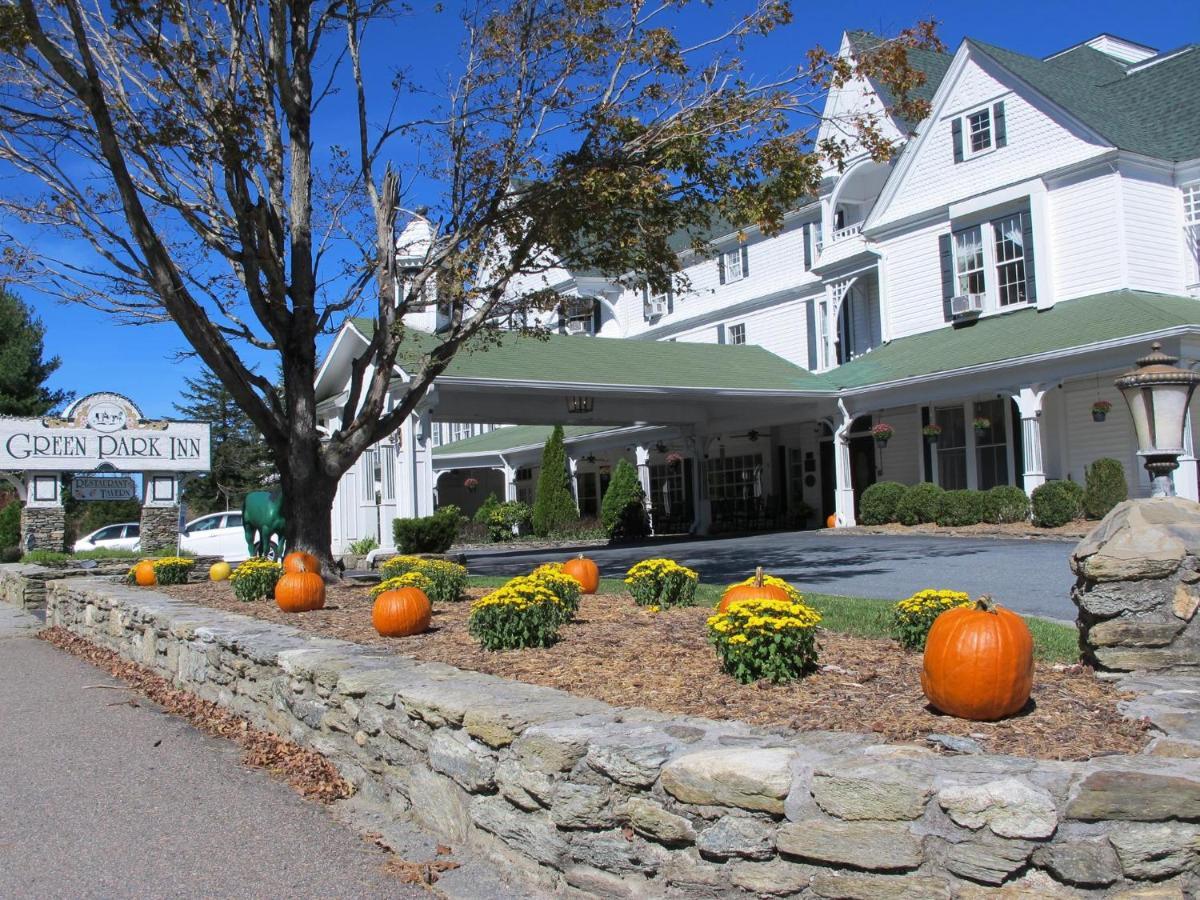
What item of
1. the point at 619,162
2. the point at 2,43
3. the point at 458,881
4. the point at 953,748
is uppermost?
the point at 2,43

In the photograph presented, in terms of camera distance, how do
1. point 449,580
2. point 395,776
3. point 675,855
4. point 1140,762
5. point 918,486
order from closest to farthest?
point 1140,762, point 675,855, point 395,776, point 449,580, point 918,486

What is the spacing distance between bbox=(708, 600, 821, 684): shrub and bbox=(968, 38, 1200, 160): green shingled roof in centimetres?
1744

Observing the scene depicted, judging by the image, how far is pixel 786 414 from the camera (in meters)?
24.5

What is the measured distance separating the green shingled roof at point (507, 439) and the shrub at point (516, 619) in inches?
890

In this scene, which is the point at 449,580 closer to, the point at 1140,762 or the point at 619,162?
the point at 619,162

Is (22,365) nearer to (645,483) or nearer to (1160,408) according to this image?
(645,483)

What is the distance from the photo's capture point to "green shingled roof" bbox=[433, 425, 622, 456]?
30.9 metres

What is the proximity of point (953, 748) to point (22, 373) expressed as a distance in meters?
44.8

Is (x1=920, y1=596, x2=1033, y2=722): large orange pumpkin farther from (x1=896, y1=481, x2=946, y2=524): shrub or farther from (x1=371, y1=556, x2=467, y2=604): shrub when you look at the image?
(x1=896, y1=481, x2=946, y2=524): shrub

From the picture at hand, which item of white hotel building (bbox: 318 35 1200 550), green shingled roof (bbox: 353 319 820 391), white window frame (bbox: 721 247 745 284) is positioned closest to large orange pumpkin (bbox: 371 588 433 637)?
white hotel building (bbox: 318 35 1200 550)

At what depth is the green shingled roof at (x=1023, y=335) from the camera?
17016mm

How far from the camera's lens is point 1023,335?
62.4 feet

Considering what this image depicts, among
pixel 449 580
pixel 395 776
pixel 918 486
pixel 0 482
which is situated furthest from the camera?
pixel 0 482

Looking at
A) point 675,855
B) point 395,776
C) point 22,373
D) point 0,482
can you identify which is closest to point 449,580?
point 395,776
